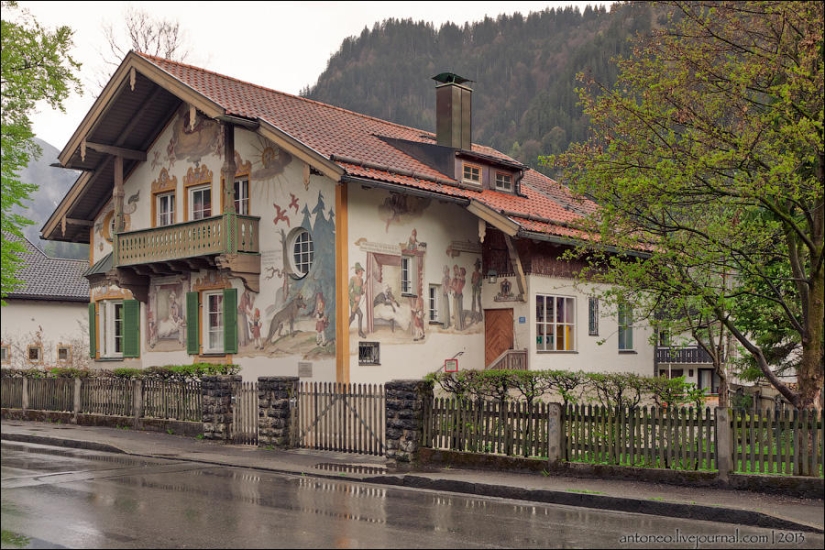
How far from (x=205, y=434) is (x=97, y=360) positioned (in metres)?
11.2

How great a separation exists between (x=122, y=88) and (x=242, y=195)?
4.60 metres

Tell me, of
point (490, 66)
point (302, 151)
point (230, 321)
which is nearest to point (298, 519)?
point (302, 151)

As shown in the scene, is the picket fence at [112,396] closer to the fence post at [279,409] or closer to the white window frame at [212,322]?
the fence post at [279,409]

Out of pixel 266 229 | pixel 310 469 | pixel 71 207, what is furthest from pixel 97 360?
pixel 310 469

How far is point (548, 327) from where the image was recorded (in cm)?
2580

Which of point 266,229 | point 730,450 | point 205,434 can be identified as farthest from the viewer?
point 266,229

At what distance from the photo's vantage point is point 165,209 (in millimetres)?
27359

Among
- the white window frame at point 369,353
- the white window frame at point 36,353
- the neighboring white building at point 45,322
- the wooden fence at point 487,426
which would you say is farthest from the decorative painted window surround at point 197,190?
the white window frame at point 36,353

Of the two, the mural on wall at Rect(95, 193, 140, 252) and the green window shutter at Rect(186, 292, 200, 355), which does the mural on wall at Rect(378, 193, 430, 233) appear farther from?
the mural on wall at Rect(95, 193, 140, 252)

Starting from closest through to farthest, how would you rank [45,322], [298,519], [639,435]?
[298,519] < [639,435] < [45,322]

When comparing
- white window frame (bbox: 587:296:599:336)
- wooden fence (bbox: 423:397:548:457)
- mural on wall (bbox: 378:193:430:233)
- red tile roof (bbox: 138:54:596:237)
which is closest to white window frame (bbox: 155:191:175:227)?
red tile roof (bbox: 138:54:596:237)

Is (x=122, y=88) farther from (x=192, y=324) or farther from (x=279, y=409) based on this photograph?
(x=279, y=409)

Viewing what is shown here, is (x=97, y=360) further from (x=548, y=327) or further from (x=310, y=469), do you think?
(x=310, y=469)

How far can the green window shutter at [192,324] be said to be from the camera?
84.5 ft
